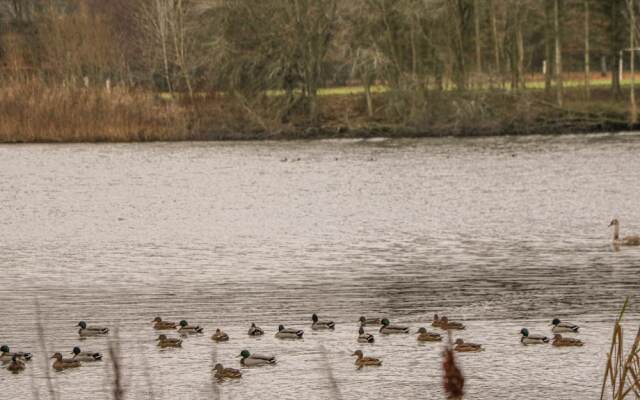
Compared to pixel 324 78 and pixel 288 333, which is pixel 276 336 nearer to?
pixel 288 333

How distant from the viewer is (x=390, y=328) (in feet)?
54.5

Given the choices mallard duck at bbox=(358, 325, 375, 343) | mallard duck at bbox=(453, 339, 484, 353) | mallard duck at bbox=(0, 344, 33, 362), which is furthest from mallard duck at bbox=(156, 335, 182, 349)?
mallard duck at bbox=(453, 339, 484, 353)

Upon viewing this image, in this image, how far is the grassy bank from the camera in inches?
2254

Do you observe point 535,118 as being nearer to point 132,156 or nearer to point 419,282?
point 132,156

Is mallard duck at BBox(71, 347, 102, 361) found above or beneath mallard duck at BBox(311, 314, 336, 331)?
above

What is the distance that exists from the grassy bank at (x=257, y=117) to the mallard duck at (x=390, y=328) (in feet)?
135

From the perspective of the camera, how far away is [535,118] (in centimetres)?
5738

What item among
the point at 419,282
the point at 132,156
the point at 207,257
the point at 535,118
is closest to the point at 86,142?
the point at 132,156

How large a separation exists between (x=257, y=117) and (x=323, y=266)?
119 ft

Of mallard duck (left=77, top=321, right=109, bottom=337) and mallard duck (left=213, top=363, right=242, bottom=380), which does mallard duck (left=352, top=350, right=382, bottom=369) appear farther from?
mallard duck (left=77, top=321, right=109, bottom=337)

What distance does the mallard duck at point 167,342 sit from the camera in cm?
1605

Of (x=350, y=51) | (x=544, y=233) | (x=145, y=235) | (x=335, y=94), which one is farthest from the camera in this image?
(x=335, y=94)

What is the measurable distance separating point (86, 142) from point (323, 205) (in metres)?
27.4

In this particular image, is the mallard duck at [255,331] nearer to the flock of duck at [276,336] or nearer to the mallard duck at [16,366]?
the flock of duck at [276,336]
